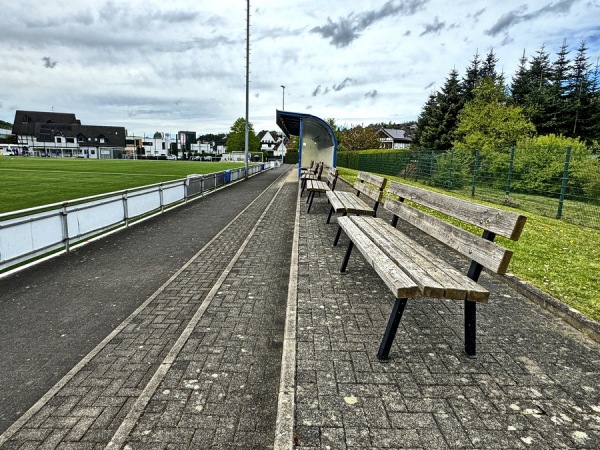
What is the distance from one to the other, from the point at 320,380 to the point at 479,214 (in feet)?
5.92

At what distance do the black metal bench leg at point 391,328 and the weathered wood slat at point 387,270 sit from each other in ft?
0.37

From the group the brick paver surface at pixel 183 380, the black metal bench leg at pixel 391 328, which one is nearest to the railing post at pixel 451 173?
the brick paver surface at pixel 183 380

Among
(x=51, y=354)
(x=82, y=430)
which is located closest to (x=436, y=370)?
(x=82, y=430)

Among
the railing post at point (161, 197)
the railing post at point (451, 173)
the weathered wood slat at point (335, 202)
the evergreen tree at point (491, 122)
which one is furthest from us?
the evergreen tree at point (491, 122)

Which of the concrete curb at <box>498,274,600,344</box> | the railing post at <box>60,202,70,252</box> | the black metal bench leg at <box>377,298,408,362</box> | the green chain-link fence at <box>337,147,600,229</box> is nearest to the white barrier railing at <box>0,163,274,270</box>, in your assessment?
the railing post at <box>60,202,70,252</box>

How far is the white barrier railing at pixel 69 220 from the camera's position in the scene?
16.7 ft

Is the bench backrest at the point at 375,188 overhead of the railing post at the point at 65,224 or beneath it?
overhead

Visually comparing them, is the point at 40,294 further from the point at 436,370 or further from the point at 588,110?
the point at 588,110

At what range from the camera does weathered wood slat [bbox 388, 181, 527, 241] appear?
2.60 meters

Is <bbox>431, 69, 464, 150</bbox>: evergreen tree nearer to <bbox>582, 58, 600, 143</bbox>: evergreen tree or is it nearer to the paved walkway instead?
<bbox>582, 58, 600, 143</bbox>: evergreen tree

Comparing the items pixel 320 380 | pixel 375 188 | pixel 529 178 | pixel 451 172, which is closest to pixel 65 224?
pixel 375 188

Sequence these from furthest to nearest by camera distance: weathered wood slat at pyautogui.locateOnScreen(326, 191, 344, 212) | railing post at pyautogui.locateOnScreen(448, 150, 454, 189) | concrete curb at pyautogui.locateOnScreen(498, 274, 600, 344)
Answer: railing post at pyautogui.locateOnScreen(448, 150, 454, 189), weathered wood slat at pyautogui.locateOnScreen(326, 191, 344, 212), concrete curb at pyautogui.locateOnScreen(498, 274, 600, 344)

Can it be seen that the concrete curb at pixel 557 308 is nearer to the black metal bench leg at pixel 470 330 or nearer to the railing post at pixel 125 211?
the black metal bench leg at pixel 470 330

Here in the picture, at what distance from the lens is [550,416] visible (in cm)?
216
